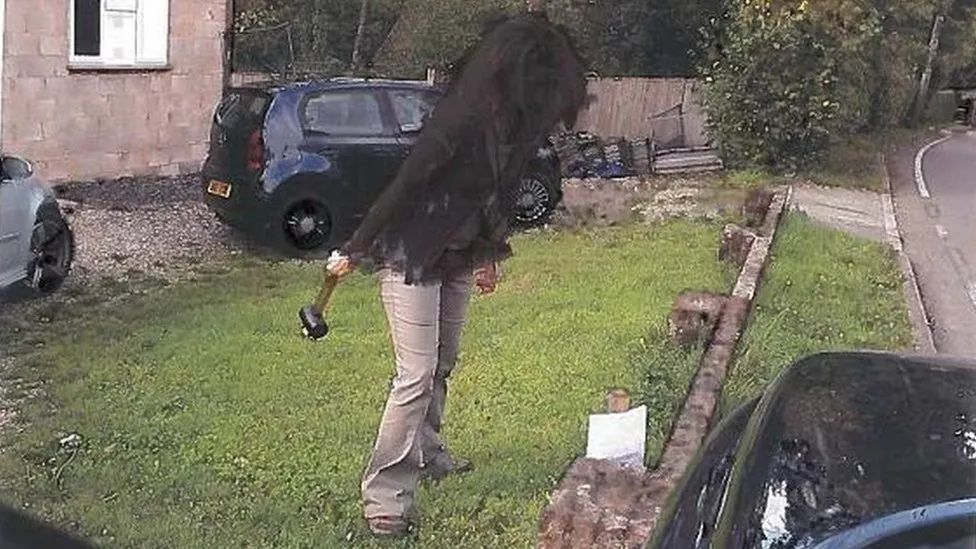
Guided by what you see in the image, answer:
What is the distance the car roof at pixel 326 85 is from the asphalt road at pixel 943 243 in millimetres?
1315

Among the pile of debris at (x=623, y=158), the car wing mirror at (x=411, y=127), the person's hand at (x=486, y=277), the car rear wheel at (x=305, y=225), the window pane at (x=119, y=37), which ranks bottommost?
the car rear wheel at (x=305, y=225)

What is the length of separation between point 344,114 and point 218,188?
0.38m

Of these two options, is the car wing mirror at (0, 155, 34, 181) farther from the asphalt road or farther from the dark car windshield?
the asphalt road

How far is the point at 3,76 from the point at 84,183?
1.37 feet

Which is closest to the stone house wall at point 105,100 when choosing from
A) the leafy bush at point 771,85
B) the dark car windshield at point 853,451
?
the leafy bush at point 771,85

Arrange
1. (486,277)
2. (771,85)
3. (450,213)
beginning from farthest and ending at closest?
(771,85) → (486,277) → (450,213)

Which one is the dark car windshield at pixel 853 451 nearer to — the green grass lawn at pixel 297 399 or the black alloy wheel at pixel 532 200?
the black alloy wheel at pixel 532 200

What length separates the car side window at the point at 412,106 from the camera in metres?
2.55

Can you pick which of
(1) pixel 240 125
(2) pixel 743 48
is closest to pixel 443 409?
(1) pixel 240 125

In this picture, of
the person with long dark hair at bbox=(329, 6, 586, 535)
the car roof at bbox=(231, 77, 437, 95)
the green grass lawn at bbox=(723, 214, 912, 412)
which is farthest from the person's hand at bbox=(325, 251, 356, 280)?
the green grass lawn at bbox=(723, 214, 912, 412)

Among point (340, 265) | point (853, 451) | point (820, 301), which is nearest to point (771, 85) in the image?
point (820, 301)

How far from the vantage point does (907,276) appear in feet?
12.5

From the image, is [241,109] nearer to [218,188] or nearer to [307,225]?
[218,188]

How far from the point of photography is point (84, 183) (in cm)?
319
